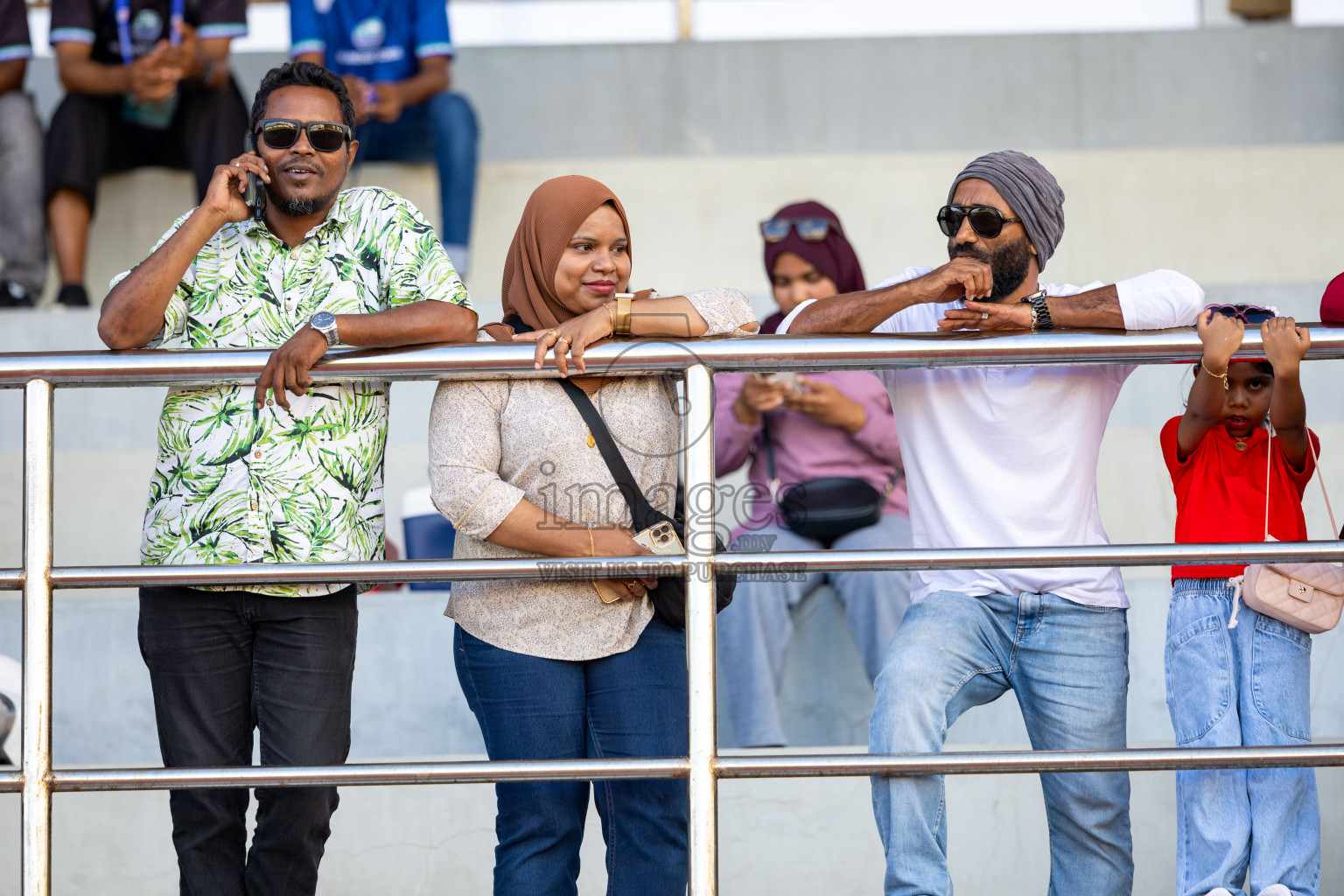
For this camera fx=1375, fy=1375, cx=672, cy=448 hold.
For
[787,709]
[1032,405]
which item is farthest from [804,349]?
[787,709]

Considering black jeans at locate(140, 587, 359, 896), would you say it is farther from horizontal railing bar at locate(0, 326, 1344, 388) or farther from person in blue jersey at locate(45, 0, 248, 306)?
person in blue jersey at locate(45, 0, 248, 306)

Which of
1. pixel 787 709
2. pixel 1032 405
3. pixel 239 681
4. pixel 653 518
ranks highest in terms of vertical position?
pixel 1032 405

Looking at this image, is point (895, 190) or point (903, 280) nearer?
point (903, 280)

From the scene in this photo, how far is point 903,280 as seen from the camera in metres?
2.61

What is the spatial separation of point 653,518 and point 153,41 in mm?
3816

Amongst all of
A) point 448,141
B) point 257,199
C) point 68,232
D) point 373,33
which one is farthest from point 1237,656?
point 68,232

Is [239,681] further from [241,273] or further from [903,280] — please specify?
[903,280]

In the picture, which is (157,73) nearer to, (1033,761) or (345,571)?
(345,571)

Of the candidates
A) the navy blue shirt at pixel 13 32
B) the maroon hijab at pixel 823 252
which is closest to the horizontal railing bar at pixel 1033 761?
the maroon hijab at pixel 823 252

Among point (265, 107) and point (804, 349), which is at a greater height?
point (265, 107)

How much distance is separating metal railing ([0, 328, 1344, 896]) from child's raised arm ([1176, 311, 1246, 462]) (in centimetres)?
4

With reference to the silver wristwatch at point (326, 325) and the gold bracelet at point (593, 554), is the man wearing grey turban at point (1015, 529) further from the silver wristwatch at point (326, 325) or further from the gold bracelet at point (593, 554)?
the silver wristwatch at point (326, 325)

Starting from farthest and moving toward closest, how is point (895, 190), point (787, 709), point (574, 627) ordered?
point (895, 190)
point (787, 709)
point (574, 627)

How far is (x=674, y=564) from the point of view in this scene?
2.16 metres
